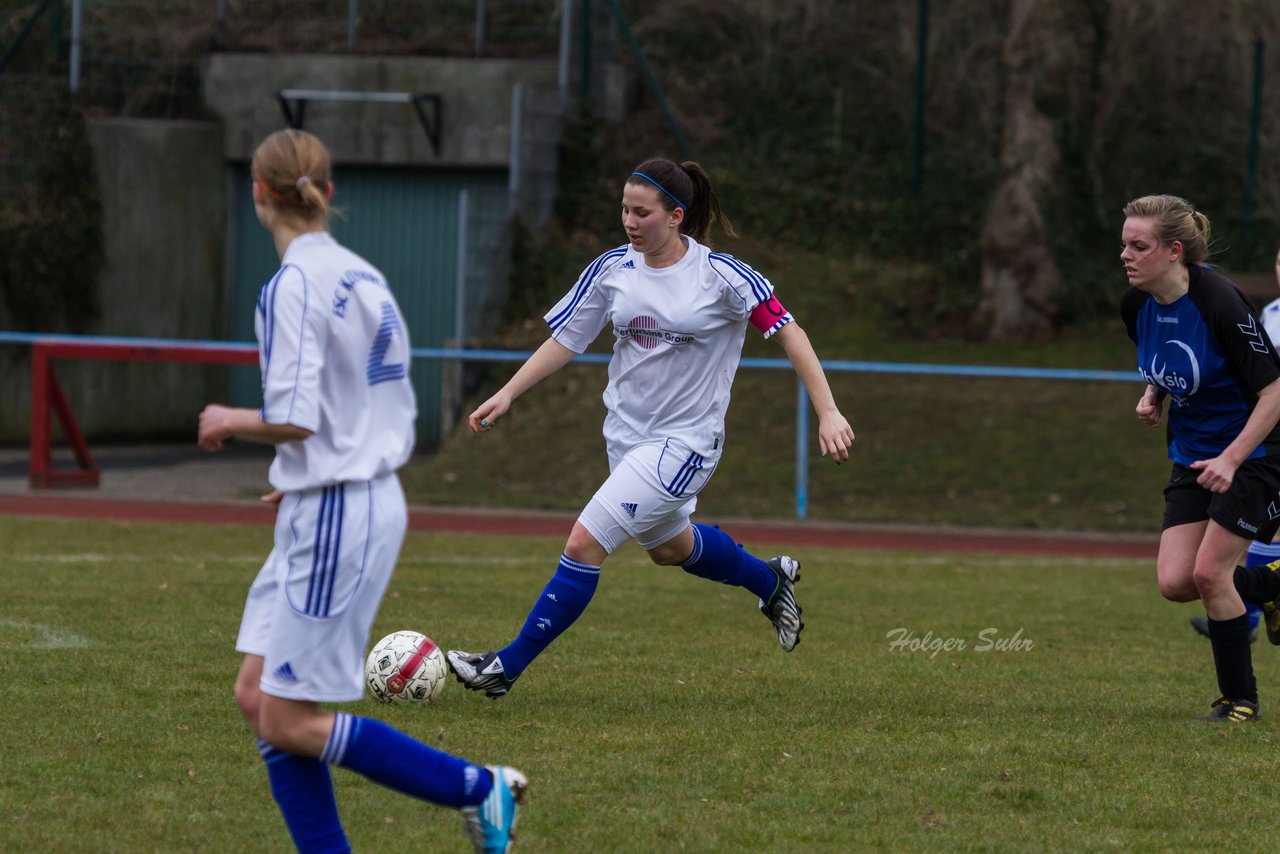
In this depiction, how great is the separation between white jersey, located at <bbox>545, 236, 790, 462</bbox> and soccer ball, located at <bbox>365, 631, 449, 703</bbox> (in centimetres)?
109

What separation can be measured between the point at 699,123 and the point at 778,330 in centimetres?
1572

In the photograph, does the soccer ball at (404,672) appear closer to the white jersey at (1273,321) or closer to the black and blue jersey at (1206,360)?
the black and blue jersey at (1206,360)

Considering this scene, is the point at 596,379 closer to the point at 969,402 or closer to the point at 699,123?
the point at 969,402

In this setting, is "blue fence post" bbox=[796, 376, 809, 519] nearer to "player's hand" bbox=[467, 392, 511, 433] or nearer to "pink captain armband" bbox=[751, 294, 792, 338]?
"pink captain armband" bbox=[751, 294, 792, 338]

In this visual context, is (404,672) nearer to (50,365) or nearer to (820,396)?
(820,396)

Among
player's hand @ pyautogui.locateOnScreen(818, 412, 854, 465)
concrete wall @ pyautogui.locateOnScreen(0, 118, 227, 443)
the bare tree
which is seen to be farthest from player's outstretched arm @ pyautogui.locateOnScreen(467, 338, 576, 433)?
concrete wall @ pyautogui.locateOnScreen(0, 118, 227, 443)

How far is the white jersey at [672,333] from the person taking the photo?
20.3 feet

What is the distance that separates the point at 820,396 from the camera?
588 cm

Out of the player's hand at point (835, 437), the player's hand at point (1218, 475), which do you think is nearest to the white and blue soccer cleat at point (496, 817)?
the player's hand at point (835, 437)

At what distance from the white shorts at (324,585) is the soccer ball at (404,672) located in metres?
2.34

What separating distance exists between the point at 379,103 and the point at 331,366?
16378 millimetres

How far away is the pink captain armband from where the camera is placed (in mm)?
6191

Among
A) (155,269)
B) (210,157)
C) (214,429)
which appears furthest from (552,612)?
(210,157)

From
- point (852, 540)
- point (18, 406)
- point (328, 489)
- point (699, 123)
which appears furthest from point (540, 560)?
point (699, 123)
